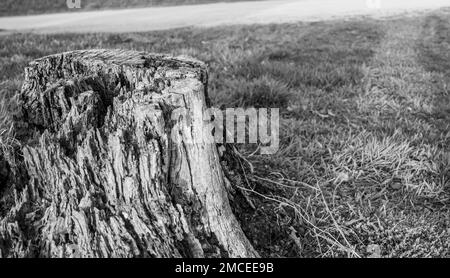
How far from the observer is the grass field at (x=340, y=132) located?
8.55 ft

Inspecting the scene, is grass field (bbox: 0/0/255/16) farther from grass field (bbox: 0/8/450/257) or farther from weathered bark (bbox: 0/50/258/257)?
weathered bark (bbox: 0/50/258/257)

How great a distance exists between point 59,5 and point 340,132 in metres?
14.0

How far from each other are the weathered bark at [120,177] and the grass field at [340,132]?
22.5 inches

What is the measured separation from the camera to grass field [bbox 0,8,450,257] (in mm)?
2605

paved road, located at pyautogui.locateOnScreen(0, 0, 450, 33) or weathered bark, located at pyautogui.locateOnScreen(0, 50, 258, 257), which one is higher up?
paved road, located at pyautogui.locateOnScreen(0, 0, 450, 33)

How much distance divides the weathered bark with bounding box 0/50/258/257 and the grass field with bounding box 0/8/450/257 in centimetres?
57

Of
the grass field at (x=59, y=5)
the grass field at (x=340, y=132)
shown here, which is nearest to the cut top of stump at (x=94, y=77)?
the grass field at (x=340, y=132)

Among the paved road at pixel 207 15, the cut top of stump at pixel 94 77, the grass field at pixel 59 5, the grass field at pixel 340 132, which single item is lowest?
the grass field at pixel 340 132

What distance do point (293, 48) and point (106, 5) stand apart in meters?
10.5

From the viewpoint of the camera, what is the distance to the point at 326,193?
2.96 m

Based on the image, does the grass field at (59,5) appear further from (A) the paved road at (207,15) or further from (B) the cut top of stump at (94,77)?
(B) the cut top of stump at (94,77)

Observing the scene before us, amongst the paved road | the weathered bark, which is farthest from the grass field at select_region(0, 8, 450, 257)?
the paved road

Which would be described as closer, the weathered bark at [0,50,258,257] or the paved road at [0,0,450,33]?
the weathered bark at [0,50,258,257]

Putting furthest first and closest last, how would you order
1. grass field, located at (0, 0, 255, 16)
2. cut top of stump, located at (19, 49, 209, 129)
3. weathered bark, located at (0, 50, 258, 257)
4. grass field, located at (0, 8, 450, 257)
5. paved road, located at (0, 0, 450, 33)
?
grass field, located at (0, 0, 255, 16)
paved road, located at (0, 0, 450, 33)
grass field, located at (0, 8, 450, 257)
cut top of stump, located at (19, 49, 209, 129)
weathered bark, located at (0, 50, 258, 257)
